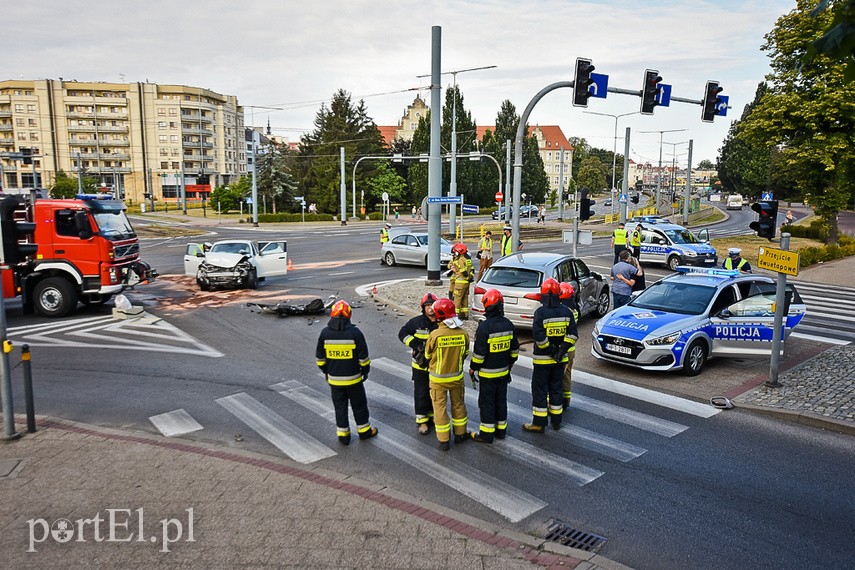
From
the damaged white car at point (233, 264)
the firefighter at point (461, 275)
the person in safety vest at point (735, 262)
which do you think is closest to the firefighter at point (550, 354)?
the firefighter at point (461, 275)

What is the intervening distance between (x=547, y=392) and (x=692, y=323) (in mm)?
3884

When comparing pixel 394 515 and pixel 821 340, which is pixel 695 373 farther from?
pixel 394 515

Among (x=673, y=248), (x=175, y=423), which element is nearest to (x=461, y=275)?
(x=175, y=423)

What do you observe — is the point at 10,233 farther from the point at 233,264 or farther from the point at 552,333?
the point at 233,264

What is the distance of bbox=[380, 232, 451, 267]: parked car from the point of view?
25672 mm

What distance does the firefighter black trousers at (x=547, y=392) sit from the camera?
797 cm

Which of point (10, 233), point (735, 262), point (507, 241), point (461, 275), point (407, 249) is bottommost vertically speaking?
point (407, 249)

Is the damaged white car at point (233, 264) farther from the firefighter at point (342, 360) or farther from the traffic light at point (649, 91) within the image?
the firefighter at point (342, 360)

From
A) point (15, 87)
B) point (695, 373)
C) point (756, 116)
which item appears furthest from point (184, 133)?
point (695, 373)

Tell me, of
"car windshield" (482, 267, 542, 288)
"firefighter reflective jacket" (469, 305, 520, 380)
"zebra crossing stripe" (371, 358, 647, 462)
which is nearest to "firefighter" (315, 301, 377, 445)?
"firefighter reflective jacket" (469, 305, 520, 380)

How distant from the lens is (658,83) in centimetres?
1805

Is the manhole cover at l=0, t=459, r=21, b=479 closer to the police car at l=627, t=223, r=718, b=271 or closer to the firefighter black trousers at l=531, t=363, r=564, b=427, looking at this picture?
the firefighter black trousers at l=531, t=363, r=564, b=427

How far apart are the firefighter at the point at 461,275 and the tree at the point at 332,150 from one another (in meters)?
58.4

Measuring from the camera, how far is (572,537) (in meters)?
5.60
